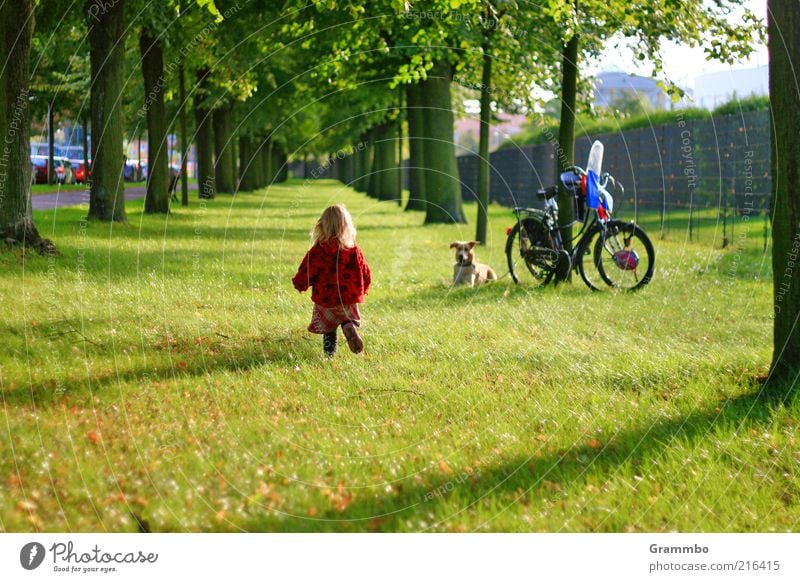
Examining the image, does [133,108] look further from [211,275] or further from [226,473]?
[226,473]

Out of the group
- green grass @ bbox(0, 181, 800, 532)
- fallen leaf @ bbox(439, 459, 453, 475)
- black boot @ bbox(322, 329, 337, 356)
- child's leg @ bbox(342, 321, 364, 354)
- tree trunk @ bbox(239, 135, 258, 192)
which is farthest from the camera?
tree trunk @ bbox(239, 135, 258, 192)

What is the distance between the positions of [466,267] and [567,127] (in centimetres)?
237

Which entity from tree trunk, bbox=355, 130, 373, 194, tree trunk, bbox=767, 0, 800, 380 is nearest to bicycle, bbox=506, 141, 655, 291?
tree trunk, bbox=767, 0, 800, 380

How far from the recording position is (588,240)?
1343 centimetres

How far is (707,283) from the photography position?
14586 millimetres

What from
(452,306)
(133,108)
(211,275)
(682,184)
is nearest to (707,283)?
(452,306)

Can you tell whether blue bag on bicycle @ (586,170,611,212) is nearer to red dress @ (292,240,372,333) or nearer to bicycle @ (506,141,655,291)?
bicycle @ (506,141,655,291)

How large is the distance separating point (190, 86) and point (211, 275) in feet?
76.9

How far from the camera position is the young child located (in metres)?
8.42

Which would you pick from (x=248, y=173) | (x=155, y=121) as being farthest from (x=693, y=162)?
(x=248, y=173)

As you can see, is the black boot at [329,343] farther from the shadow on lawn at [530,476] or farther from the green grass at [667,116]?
the green grass at [667,116]

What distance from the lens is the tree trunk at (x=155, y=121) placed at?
25.4m

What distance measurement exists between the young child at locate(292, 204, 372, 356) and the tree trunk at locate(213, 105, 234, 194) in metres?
31.8

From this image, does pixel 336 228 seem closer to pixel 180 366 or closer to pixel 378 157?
pixel 180 366
